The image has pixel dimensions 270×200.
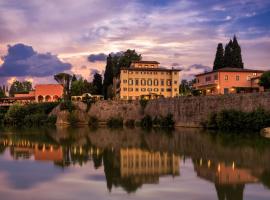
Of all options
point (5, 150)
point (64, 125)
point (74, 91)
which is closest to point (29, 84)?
point (74, 91)

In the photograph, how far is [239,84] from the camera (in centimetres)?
6819

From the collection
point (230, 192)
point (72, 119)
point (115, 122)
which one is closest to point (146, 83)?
point (115, 122)

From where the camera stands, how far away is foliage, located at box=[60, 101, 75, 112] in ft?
260

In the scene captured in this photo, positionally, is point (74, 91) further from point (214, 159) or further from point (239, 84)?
point (214, 159)

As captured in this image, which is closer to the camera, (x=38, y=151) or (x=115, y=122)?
(x=38, y=151)

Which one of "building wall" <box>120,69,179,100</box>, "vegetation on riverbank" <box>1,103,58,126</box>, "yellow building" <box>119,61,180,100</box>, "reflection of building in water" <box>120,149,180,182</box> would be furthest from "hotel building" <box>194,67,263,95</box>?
"reflection of building in water" <box>120,149,180,182</box>

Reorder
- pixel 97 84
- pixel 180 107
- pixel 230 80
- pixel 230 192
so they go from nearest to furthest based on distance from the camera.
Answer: pixel 230 192
pixel 180 107
pixel 230 80
pixel 97 84

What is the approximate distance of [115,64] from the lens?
98000 millimetres

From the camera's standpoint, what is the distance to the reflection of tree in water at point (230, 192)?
52.9ft

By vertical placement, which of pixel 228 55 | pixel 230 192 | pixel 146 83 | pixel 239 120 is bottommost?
pixel 230 192

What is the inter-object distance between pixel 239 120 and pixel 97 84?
2091 inches

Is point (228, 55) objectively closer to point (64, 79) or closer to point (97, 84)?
point (97, 84)

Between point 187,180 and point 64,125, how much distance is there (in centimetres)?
5981

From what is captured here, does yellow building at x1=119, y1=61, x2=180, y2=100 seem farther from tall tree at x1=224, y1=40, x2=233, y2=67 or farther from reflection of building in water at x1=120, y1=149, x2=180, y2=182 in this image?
reflection of building in water at x1=120, y1=149, x2=180, y2=182
